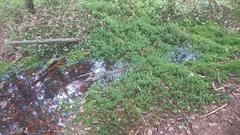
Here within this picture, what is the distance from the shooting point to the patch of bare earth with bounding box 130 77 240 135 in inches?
296

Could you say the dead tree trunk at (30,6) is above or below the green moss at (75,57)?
above

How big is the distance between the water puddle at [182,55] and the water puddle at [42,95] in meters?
1.28

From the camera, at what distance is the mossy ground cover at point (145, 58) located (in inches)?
316

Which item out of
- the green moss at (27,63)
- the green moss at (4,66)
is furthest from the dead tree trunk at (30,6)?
the green moss at (4,66)

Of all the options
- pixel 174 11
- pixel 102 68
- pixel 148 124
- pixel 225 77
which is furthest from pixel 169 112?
pixel 174 11

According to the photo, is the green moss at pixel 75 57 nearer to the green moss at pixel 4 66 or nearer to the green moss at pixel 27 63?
the green moss at pixel 27 63

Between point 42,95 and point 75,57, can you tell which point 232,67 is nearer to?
point 75,57

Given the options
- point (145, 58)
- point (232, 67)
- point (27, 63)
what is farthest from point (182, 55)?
point (27, 63)

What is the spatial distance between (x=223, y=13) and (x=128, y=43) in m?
3.15

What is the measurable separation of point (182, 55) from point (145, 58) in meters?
0.97

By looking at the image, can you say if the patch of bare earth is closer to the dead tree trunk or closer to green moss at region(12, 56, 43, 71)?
A: green moss at region(12, 56, 43, 71)

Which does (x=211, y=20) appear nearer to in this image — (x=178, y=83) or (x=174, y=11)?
(x=174, y=11)

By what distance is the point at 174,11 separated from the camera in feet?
36.5

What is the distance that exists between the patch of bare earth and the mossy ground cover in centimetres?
20
